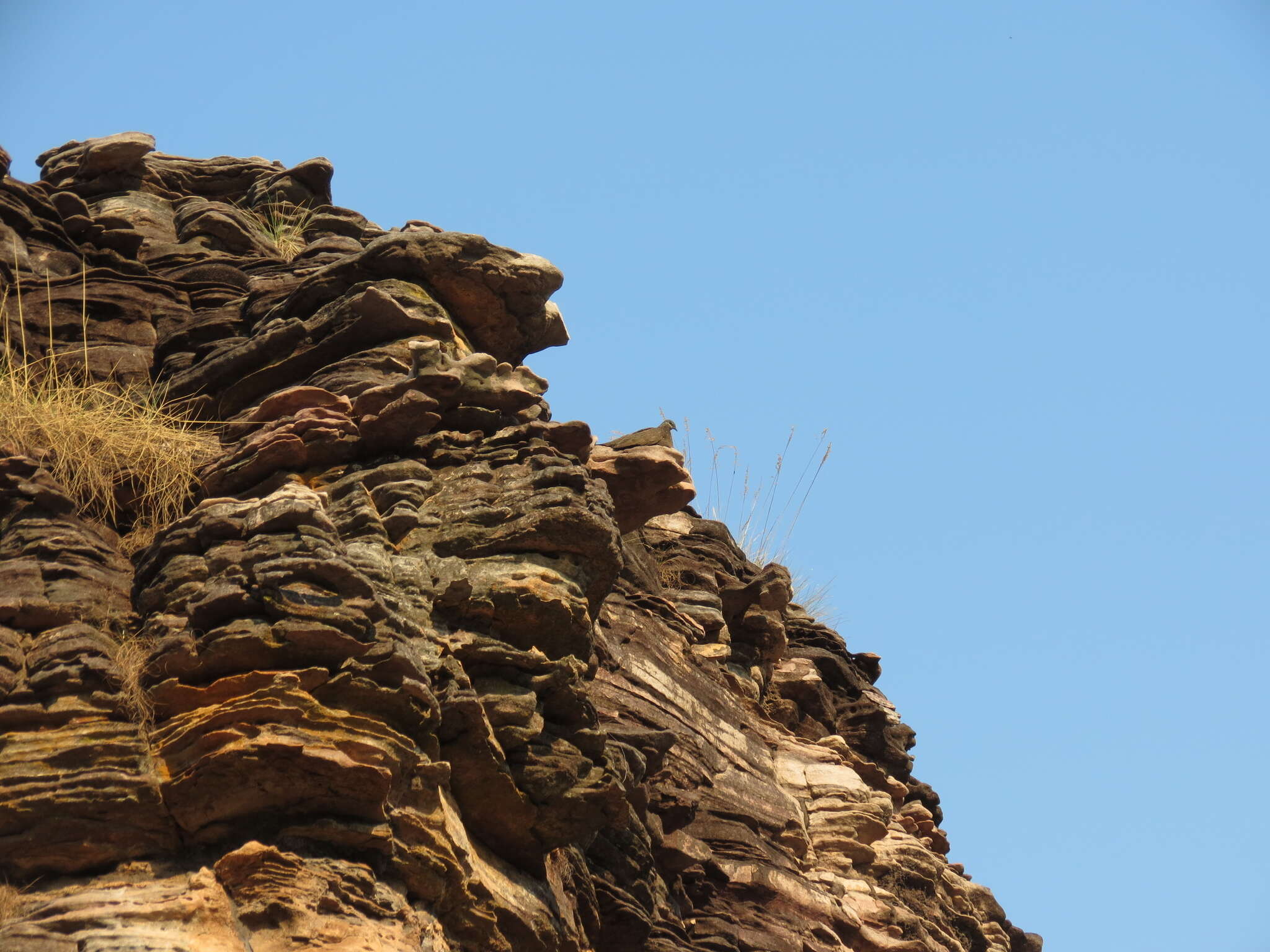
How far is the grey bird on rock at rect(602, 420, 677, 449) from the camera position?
1256 cm

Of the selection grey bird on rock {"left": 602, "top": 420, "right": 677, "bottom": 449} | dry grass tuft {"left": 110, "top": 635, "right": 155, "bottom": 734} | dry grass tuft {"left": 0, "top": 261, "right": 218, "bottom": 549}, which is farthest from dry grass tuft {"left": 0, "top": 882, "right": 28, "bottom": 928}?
grey bird on rock {"left": 602, "top": 420, "right": 677, "bottom": 449}

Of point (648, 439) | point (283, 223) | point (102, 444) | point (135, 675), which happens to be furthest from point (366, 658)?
point (283, 223)

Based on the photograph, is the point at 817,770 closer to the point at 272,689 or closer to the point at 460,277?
the point at 460,277

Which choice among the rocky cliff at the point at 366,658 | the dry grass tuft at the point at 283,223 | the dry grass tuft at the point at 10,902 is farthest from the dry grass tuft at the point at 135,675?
the dry grass tuft at the point at 283,223

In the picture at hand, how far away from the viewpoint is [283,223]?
51.7ft

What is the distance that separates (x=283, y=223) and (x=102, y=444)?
261 inches

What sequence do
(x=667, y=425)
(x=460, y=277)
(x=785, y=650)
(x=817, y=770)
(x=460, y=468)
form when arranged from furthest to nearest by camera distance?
1. (x=785, y=650)
2. (x=817, y=770)
3. (x=667, y=425)
4. (x=460, y=277)
5. (x=460, y=468)

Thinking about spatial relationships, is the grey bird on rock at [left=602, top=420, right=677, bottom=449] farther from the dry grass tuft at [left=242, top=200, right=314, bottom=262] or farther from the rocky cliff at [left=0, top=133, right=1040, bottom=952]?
the dry grass tuft at [left=242, top=200, right=314, bottom=262]

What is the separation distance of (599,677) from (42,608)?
5252 mm

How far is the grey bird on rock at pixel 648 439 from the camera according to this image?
12562mm

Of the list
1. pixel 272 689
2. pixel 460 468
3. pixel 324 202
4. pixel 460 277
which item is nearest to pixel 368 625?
pixel 272 689

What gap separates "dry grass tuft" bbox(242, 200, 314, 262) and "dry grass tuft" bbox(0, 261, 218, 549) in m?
4.84

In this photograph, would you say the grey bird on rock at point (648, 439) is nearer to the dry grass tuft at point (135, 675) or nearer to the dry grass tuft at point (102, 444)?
the dry grass tuft at point (102, 444)

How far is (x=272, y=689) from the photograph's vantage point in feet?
22.6
